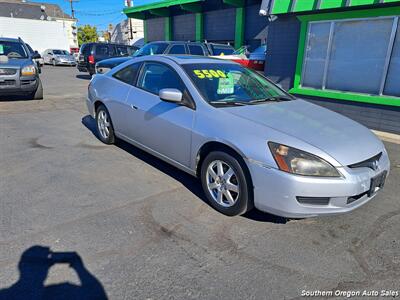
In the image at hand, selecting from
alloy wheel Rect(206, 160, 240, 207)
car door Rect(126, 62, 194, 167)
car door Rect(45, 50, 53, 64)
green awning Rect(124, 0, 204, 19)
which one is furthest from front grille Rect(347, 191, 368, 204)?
car door Rect(45, 50, 53, 64)

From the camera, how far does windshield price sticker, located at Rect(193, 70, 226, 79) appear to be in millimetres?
3654

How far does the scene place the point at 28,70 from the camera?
8414 millimetres

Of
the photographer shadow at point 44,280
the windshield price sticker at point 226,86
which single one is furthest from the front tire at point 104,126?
the photographer shadow at point 44,280

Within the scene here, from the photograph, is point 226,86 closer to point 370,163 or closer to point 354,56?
point 370,163

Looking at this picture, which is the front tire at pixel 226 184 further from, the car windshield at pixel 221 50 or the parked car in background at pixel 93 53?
the parked car in background at pixel 93 53

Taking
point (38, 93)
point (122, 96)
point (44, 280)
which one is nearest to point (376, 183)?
point (44, 280)

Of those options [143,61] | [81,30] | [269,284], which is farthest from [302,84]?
[81,30]

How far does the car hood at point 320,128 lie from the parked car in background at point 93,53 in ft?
44.9

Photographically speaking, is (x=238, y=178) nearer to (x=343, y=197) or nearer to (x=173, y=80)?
(x=343, y=197)

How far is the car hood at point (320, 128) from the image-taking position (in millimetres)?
2746

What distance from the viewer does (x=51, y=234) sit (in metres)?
2.77

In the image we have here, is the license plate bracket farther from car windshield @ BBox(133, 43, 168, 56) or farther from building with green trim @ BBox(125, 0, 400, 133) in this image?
car windshield @ BBox(133, 43, 168, 56)

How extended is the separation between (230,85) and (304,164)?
1531 mm

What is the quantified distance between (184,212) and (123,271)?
1.02 metres
